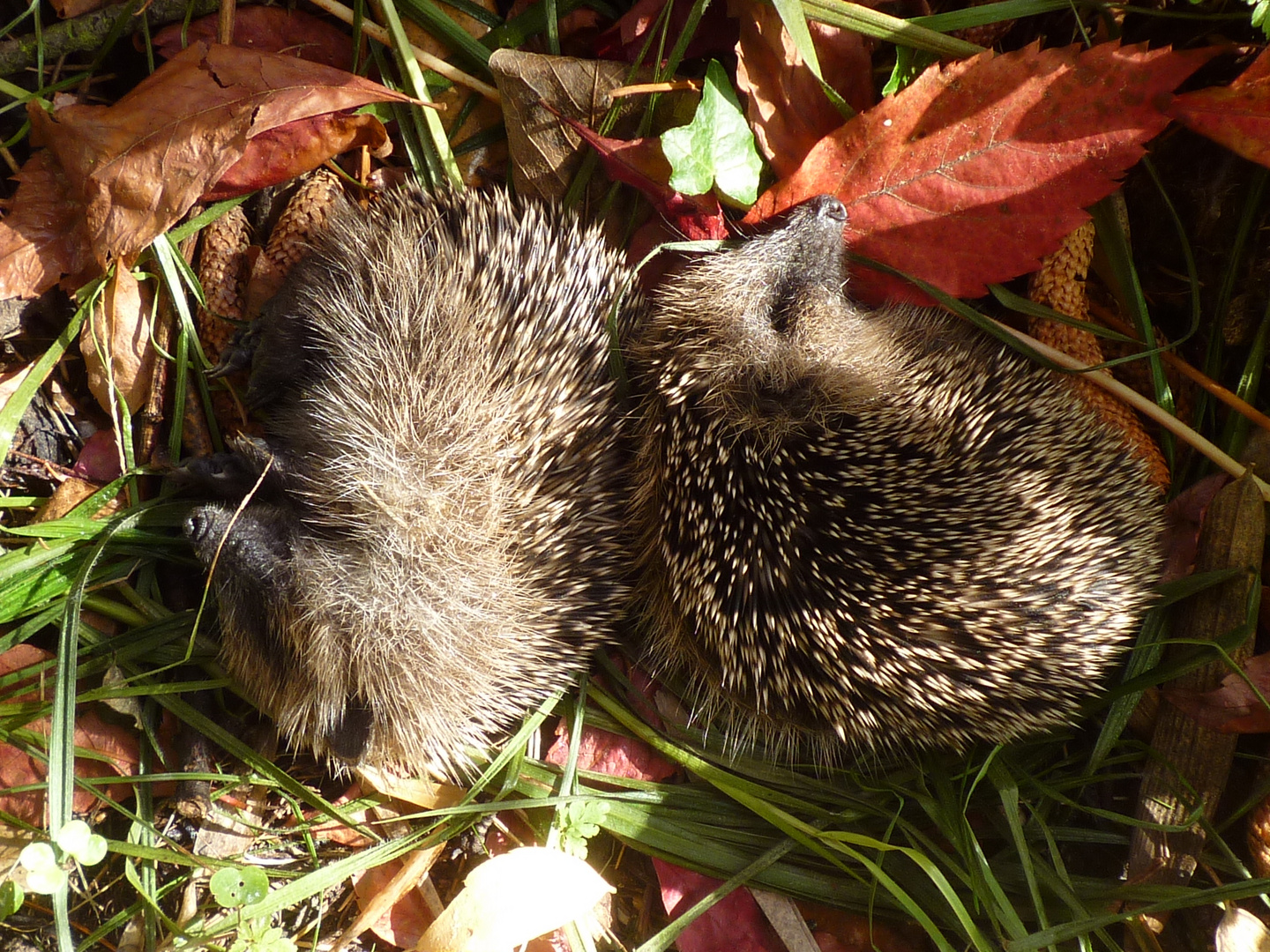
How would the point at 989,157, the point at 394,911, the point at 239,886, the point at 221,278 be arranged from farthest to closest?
the point at 221,278, the point at 394,911, the point at 989,157, the point at 239,886

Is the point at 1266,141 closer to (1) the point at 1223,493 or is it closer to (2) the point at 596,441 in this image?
(1) the point at 1223,493

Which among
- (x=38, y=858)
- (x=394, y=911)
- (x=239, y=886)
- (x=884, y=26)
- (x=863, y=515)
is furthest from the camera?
(x=394, y=911)

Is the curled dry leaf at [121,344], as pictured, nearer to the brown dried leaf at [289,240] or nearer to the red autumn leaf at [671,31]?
the brown dried leaf at [289,240]

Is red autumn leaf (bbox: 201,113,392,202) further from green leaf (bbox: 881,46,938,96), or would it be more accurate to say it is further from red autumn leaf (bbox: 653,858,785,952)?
red autumn leaf (bbox: 653,858,785,952)

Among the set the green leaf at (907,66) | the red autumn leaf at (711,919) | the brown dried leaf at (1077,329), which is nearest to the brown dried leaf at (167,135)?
the green leaf at (907,66)

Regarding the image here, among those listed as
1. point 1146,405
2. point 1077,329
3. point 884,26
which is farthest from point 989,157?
point 1146,405

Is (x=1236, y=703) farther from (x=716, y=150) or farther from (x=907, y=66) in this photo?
(x=716, y=150)
